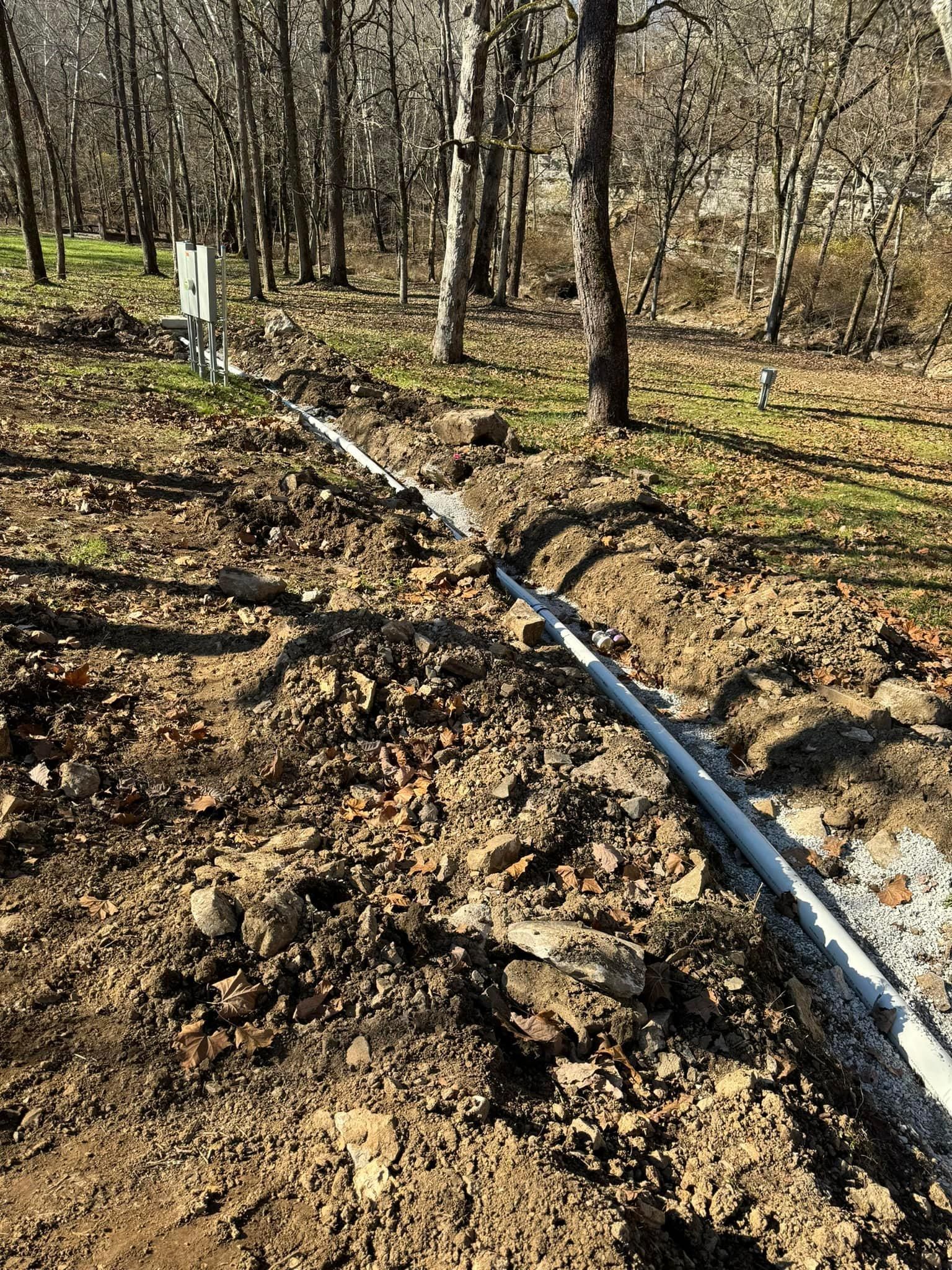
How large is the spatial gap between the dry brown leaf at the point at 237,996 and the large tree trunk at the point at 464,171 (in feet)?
38.6

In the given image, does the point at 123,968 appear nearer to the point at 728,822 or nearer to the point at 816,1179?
the point at 816,1179

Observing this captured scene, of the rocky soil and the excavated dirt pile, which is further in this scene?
the excavated dirt pile

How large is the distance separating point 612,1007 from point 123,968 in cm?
164

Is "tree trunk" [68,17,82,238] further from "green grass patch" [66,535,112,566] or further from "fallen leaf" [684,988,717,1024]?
"fallen leaf" [684,988,717,1024]

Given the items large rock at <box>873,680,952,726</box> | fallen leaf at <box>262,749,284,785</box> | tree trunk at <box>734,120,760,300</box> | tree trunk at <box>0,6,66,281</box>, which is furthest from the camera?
tree trunk at <box>734,120,760,300</box>

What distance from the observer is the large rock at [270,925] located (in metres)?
2.79

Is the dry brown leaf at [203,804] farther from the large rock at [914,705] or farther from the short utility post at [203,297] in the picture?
the short utility post at [203,297]

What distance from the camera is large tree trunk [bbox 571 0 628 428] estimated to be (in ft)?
30.3

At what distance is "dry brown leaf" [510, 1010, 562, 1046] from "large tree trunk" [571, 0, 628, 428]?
846cm

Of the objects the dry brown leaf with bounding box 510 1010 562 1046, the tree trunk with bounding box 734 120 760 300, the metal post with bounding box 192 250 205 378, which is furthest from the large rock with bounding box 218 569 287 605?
the tree trunk with bounding box 734 120 760 300

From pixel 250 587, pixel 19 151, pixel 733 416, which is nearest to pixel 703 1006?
pixel 250 587

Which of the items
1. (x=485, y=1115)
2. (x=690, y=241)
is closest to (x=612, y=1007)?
(x=485, y=1115)

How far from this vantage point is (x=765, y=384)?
12102mm

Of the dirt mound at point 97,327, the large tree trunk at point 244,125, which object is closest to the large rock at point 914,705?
the dirt mound at point 97,327
